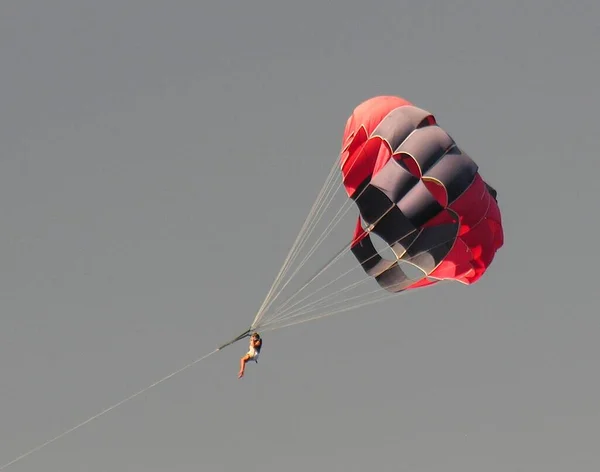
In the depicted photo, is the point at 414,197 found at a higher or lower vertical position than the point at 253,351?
higher

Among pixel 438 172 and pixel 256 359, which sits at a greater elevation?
pixel 438 172

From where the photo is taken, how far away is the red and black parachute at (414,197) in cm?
4825

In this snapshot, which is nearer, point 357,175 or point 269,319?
point 269,319

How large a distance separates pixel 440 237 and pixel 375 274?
85.4 inches

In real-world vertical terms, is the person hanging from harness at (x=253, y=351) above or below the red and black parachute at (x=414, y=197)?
below

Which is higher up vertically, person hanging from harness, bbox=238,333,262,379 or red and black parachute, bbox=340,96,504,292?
red and black parachute, bbox=340,96,504,292

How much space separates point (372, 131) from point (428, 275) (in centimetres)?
397

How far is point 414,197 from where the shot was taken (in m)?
48.9

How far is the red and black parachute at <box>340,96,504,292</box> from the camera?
48.2m

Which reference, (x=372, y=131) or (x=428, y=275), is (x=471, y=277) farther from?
(x=372, y=131)

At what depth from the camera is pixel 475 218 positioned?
160 feet

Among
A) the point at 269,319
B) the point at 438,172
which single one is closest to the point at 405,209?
the point at 438,172

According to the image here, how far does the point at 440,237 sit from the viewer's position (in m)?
50.2

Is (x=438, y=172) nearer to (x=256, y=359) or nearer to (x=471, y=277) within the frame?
(x=471, y=277)
